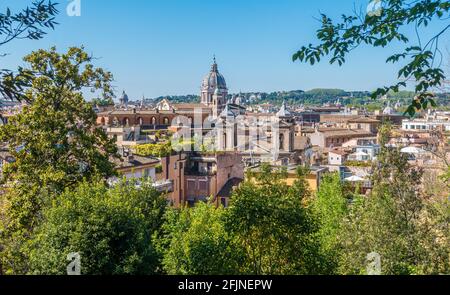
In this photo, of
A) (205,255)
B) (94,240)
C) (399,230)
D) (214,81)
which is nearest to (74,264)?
(94,240)

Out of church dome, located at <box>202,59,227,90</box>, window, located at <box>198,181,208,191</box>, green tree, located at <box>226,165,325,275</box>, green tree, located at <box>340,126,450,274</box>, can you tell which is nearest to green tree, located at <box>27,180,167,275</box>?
green tree, located at <box>226,165,325,275</box>

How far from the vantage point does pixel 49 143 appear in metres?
9.89

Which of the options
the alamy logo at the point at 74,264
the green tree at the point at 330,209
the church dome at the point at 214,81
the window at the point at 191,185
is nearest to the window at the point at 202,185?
the window at the point at 191,185

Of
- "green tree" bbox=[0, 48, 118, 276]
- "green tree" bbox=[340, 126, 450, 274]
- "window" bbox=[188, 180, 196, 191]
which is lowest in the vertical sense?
"window" bbox=[188, 180, 196, 191]

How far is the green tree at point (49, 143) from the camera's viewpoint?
31.1 feet

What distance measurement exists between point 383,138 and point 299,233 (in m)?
5.90

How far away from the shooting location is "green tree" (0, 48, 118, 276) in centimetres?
949

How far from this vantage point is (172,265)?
785 centimetres

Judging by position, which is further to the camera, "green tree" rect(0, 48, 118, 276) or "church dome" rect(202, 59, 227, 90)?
"church dome" rect(202, 59, 227, 90)

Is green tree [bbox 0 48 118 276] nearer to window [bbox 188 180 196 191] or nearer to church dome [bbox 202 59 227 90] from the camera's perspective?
window [bbox 188 180 196 191]

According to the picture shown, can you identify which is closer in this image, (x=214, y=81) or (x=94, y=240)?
(x=94, y=240)

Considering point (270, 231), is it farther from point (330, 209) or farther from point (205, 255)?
point (330, 209)
